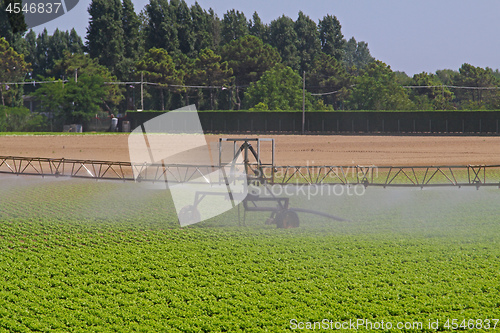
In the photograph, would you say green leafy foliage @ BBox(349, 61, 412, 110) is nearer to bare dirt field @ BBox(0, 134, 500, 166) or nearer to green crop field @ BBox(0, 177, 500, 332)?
bare dirt field @ BBox(0, 134, 500, 166)

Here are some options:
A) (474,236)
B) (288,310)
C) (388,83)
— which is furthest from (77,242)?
(388,83)

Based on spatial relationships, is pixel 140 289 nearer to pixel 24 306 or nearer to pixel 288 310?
Answer: pixel 24 306

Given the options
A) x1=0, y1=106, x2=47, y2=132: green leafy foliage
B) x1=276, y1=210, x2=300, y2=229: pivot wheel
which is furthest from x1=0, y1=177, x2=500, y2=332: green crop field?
x1=0, y1=106, x2=47, y2=132: green leafy foliage

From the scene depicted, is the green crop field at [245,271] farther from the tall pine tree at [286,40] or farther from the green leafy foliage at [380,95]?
the tall pine tree at [286,40]

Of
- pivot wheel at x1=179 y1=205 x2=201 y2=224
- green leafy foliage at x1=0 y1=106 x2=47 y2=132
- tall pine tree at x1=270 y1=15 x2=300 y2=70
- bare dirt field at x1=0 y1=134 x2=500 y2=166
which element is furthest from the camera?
tall pine tree at x1=270 y1=15 x2=300 y2=70

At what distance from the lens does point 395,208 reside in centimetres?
2239

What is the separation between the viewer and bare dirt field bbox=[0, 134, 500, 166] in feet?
137

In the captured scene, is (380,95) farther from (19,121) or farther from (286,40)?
(19,121)

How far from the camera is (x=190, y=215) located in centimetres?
1884

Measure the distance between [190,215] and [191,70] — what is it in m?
95.4

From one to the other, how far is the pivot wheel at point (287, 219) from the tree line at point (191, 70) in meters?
74.8

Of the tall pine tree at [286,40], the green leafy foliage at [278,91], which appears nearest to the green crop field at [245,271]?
the green leafy foliage at [278,91]

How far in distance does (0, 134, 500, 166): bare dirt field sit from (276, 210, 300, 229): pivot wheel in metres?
21.2

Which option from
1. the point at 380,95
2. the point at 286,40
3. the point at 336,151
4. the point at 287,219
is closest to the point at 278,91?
the point at 380,95
